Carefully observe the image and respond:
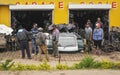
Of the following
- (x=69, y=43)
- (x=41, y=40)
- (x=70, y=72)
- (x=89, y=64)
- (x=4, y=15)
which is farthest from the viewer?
(x=4, y=15)

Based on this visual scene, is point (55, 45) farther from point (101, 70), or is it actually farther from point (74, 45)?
point (101, 70)

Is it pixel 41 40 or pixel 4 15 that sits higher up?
pixel 4 15

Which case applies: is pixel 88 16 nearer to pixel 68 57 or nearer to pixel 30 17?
pixel 30 17

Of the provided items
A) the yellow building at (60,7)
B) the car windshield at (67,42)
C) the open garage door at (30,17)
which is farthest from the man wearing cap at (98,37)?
the open garage door at (30,17)

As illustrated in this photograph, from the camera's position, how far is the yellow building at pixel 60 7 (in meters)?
31.2

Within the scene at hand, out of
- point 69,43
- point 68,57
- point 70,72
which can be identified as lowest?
point 68,57

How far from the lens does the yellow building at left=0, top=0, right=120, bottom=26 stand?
3122 centimetres

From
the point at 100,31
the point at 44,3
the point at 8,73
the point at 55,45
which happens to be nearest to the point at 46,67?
the point at 8,73

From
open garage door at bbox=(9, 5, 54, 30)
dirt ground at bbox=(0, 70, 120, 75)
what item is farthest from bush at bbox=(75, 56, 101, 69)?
open garage door at bbox=(9, 5, 54, 30)

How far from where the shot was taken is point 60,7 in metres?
31.8

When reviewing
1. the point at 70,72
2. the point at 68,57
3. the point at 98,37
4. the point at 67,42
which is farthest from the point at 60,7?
the point at 70,72

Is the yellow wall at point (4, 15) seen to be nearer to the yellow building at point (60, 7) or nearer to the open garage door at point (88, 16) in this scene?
the yellow building at point (60, 7)

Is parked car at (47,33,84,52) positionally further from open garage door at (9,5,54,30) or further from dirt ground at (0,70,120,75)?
dirt ground at (0,70,120,75)

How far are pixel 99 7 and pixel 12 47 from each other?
8650mm
